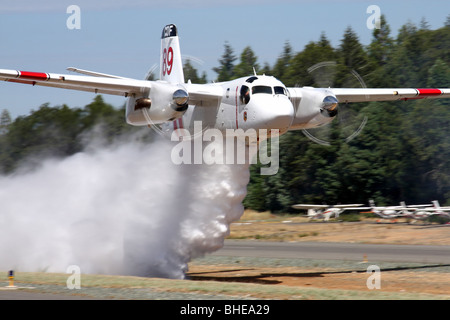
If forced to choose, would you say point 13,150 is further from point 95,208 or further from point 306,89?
point 306,89

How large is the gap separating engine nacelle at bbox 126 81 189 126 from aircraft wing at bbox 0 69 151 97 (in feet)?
1.07

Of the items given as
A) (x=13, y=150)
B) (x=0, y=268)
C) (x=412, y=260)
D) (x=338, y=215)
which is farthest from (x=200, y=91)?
(x=338, y=215)

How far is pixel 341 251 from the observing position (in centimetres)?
3177

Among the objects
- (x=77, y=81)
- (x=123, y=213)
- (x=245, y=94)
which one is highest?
(x=77, y=81)

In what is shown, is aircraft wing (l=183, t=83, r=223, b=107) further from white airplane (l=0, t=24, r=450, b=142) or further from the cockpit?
the cockpit

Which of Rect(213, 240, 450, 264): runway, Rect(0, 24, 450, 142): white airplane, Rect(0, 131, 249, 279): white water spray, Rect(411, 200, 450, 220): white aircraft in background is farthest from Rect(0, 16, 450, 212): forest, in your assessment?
Rect(0, 24, 450, 142): white airplane

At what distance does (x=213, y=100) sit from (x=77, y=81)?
14.5ft

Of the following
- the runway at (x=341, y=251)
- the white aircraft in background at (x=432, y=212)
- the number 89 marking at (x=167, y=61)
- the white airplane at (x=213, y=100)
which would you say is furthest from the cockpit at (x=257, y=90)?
the white aircraft in background at (x=432, y=212)

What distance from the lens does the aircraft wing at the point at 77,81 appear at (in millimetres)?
20688

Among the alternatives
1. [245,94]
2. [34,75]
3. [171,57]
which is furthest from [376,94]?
[34,75]

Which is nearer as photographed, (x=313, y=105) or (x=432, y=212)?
(x=313, y=105)

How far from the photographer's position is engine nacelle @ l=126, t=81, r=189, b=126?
20.9 metres

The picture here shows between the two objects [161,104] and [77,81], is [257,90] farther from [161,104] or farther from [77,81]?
[77,81]

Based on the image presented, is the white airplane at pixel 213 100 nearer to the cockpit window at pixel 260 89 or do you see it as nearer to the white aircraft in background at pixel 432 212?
the cockpit window at pixel 260 89
